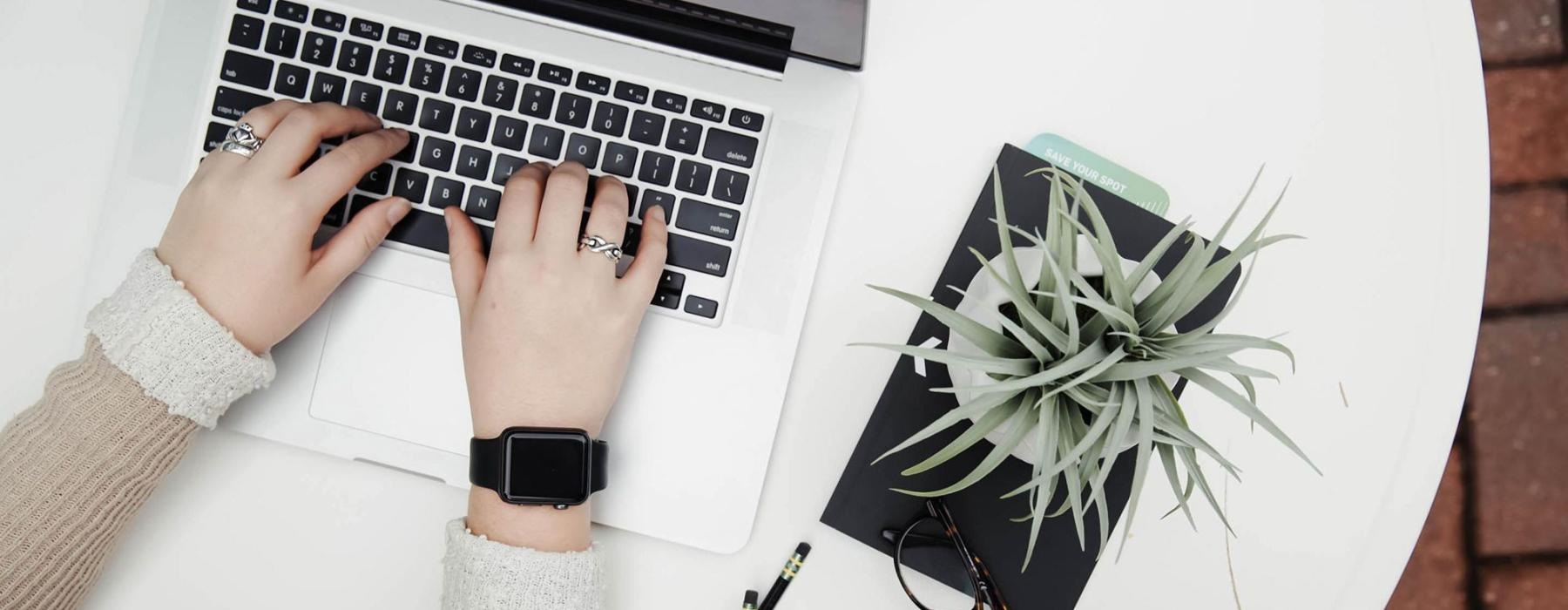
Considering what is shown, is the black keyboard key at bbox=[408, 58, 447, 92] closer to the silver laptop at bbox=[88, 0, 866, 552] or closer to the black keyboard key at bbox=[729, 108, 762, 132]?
the silver laptop at bbox=[88, 0, 866, 552]

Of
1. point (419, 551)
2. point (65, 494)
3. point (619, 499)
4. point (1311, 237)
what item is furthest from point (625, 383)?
point (1311, 237)

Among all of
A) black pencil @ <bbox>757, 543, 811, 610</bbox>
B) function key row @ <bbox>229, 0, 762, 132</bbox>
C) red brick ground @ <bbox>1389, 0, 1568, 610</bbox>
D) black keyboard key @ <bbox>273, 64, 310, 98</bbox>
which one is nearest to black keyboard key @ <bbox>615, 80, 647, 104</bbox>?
function key row @ <bbox>229, 0, 762, 132</bbox>

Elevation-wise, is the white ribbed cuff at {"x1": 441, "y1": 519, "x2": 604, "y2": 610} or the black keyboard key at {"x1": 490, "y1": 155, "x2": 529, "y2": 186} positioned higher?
the black keyboard key at {"x1": 490, "y1": 155, "x2": 529, "y2": 186}

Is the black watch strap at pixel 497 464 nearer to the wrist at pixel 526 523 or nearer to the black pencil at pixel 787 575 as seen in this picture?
the wrist at pixel 526 523

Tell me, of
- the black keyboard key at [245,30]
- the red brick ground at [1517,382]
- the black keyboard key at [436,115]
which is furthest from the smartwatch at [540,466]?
the red brick ground at [1517,382]

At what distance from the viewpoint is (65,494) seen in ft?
1.83

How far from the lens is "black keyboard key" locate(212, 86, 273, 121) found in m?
0.60

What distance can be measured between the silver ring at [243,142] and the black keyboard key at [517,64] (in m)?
0.16

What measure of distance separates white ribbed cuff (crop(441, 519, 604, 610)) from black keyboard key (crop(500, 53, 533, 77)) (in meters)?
0.30

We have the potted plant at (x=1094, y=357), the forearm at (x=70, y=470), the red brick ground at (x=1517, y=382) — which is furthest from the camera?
the red brick ground at (x=1517, y=382)

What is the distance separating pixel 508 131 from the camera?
593 millimetres

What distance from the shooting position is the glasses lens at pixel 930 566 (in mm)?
615

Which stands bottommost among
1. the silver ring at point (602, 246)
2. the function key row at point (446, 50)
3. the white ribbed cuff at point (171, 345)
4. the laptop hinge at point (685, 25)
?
the white ribbed cuff at point (171, 345)

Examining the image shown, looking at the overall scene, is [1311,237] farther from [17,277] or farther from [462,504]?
[17,277]
